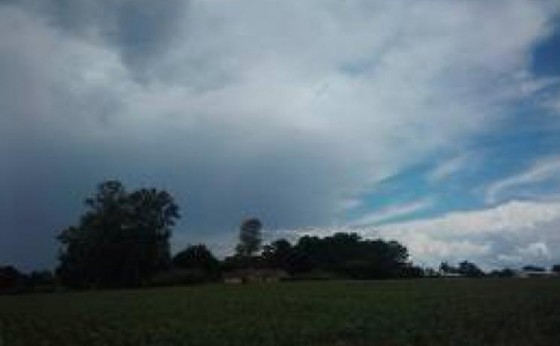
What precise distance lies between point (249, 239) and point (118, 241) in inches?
2052

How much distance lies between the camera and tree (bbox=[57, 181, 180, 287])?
472 feet

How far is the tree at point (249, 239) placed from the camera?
192 meters

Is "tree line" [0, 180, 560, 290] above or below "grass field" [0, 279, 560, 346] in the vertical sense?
above

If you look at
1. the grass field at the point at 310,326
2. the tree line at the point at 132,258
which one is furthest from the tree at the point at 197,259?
the grass field at the point at 310,326

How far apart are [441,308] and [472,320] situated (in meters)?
10.1

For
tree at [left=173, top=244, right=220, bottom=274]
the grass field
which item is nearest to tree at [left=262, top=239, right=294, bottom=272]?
tree at [left=173, top=244, right=220, bottom=274]

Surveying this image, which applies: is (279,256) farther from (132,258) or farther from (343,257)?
(132,258)

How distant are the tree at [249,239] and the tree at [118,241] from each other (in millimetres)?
41840

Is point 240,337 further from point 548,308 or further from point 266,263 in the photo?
point 266,263

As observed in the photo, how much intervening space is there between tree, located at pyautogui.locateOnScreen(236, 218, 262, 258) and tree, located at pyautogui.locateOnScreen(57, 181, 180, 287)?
41.8 m

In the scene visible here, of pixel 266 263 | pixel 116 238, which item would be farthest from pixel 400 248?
pixel 116 238

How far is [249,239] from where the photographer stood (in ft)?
636

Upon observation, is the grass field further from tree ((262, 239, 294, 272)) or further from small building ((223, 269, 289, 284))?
tree ((262, 239, 294, 272))

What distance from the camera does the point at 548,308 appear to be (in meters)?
40.8
